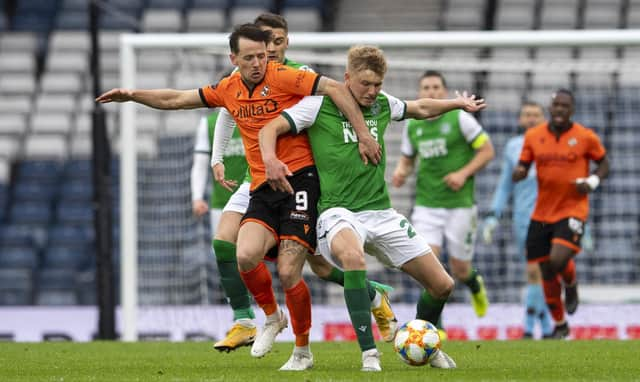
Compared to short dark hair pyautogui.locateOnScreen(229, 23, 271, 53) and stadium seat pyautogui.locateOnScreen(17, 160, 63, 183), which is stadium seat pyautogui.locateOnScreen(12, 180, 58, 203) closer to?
stadium seat pyautogui.locateOnScreen(17, 160, 63, 183)

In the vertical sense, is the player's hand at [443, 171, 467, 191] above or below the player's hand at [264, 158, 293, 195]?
below

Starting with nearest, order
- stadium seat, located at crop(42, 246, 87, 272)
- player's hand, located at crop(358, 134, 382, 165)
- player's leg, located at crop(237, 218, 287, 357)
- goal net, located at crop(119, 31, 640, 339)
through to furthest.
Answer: player's hand, located at crop(358, 134, 382, 165) < player's leg, located at crop(237, 218, 287, 357) < goal net, located at crop(119, 31, 640, 339) < stadium seat, located at crop(42, 246, 87, 272)

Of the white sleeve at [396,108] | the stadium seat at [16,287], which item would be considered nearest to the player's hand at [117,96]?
the white sleeve at [396,108]

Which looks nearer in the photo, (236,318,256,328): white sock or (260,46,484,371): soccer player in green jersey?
(260,46,484,371): soccer player in green jersey

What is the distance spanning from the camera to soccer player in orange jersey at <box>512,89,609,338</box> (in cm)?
1180

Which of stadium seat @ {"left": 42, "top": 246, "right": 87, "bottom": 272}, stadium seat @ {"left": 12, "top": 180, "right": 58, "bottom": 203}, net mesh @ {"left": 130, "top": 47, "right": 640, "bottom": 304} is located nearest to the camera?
net mesh @ {"left": 130, "top": 47, "right": 640, "bottom": 304}

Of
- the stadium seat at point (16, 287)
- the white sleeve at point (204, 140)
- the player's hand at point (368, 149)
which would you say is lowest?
the stadium seat at point (16, 287)

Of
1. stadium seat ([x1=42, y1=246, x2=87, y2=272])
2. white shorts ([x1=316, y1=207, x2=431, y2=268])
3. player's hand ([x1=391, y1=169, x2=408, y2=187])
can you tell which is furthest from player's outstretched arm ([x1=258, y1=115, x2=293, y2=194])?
stadium seat ([x1=42, y1=246, x2=87, y2=272])

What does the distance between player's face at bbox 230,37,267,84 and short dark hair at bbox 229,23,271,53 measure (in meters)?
0.02

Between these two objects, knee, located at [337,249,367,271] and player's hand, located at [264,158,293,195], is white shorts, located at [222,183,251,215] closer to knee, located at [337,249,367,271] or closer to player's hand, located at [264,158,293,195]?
player's hand, located at [264,158,293,195]

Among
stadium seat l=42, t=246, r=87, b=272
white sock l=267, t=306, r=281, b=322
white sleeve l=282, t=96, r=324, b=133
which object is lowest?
stadium seat l=42, t=246, r=87, b=272

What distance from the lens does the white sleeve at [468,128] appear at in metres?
12.0

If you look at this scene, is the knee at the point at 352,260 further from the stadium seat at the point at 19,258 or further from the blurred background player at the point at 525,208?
the stadium seat at the point at 19,258

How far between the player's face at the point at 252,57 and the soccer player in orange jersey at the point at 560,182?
177 inches
